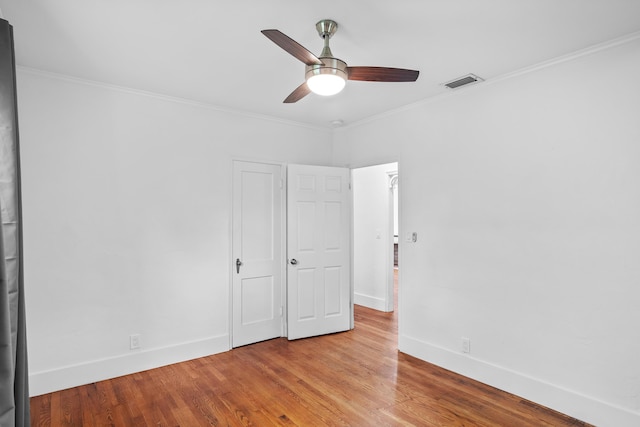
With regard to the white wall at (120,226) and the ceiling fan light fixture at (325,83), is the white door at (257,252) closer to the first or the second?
the white wall at (120,226)

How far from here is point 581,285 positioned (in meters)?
2.61

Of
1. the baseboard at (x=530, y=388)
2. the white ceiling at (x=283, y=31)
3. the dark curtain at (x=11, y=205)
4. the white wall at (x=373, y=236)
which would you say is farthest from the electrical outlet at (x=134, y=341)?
the white wall at (x=373, y=236)

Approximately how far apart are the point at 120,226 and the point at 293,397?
2109mm

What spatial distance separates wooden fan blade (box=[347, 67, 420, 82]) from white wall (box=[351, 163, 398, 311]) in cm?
319

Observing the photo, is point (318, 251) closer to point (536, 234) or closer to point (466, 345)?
point (466, 345)

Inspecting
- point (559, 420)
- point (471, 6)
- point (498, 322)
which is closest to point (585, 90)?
point (471, 6)

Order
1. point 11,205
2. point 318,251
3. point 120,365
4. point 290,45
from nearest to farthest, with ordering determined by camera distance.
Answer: point 11,205
point 290,45
point 120,365
point 318,251

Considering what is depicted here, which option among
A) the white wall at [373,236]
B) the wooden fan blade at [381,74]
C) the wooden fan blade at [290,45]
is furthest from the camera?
the white wall at [373,236]

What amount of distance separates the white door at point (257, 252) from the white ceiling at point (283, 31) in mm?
1174

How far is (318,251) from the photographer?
4398mm

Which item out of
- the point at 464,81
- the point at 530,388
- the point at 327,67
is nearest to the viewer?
the point at 327,67

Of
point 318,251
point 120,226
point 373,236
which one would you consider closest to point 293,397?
point 318,251

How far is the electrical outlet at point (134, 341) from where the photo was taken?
3.32m

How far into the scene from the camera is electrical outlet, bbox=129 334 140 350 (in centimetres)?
332
